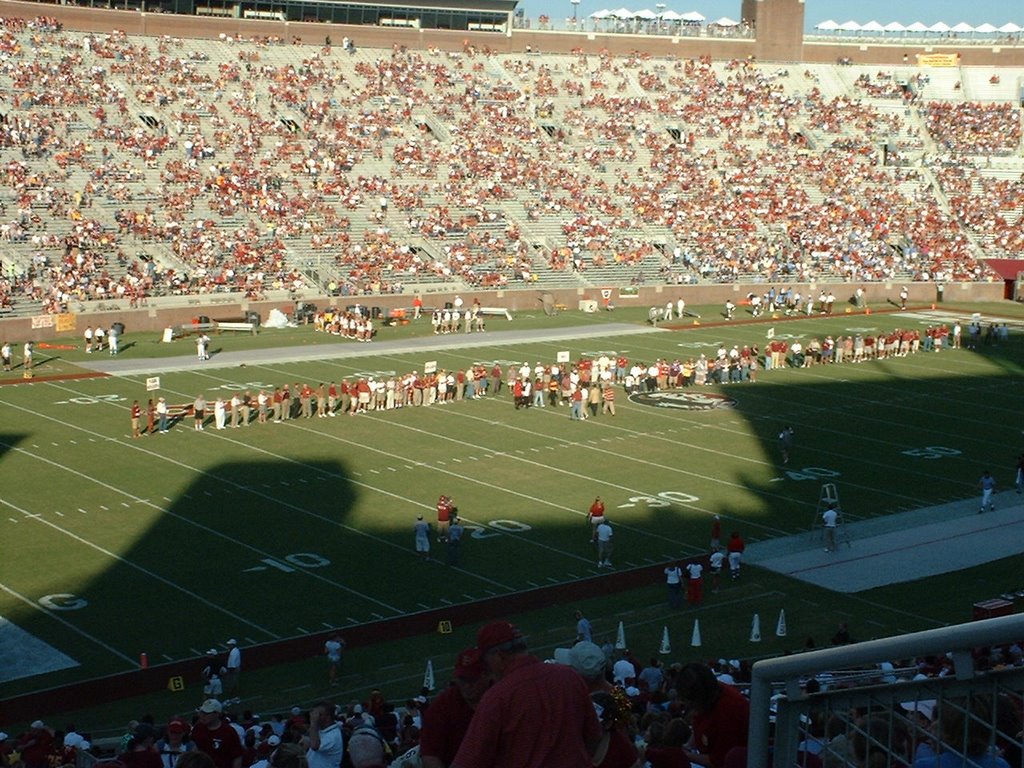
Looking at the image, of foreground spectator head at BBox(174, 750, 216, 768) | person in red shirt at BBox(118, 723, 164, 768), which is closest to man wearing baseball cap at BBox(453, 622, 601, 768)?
foreground spectator head at BBox(174, 750, 216, 768)

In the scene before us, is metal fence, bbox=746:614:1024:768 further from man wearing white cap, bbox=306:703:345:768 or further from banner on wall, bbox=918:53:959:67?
banner on wall, bbox=918:53:959:67

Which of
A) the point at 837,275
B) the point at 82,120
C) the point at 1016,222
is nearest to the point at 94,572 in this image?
the point at 82,120

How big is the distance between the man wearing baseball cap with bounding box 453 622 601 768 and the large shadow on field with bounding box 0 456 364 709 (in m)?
13.1

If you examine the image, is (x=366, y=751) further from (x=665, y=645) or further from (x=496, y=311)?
(x=496, y=311)

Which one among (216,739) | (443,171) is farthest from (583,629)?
(443,171)

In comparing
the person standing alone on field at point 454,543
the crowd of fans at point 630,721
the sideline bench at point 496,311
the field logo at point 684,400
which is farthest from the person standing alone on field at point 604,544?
the sideline bench at point 496,311

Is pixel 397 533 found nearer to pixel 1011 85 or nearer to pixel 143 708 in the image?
pixel 143 708

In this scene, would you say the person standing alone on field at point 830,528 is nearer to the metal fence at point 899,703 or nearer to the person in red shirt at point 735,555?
the person in red shirt at point 735,555

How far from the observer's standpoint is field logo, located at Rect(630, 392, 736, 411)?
3538 cm

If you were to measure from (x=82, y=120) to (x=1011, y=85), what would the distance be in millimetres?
49160

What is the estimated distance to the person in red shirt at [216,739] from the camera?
943 centimetres

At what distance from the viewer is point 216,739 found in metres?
9.55

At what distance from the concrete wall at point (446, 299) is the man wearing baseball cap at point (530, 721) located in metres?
39.1

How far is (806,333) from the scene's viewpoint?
4831 centimetres
